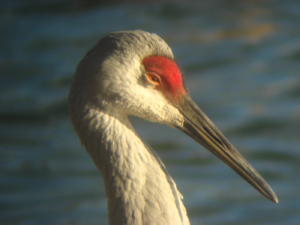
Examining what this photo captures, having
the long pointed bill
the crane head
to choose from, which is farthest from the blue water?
the crane head

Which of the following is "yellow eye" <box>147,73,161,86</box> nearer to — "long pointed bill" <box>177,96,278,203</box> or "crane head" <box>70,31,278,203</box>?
"crane head" <box>70,31,278,203</box>

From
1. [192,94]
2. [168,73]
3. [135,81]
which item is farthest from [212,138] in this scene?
[192,94]

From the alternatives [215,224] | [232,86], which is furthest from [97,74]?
[232,86]

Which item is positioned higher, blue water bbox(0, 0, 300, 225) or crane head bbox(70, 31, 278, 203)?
blue water bbox(0, 0, 300, 225)

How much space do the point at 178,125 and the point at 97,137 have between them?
560 mm

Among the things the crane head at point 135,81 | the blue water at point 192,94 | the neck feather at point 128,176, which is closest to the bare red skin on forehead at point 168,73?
the crane head at point 135,81

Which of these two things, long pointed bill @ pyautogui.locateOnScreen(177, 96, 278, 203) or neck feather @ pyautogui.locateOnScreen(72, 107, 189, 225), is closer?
neck feather @ pyautogui.locateOnScreen(72, 107, 189, 225)

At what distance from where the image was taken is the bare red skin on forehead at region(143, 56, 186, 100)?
5.29 m

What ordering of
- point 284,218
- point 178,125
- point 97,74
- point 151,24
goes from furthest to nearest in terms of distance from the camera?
point 151,24 → point 284,218 → point 178,125 → point 97,74

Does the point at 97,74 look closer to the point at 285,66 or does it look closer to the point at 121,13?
the point at 285,66

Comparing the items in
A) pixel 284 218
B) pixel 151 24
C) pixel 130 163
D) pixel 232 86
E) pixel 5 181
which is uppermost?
pixel 151 24

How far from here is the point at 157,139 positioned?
446 inches

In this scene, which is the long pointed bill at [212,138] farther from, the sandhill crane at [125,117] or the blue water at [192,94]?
the blue water at [192,94]

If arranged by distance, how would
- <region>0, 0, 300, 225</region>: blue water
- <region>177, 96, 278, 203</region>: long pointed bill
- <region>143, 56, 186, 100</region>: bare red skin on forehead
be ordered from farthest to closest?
<region>0, 0, 300, 225</region>: blue water
<region>177, 96, 278, 203</region>: long pointed bill
<region>143, 56, 186, 100</region>: bare red skin on forehead
